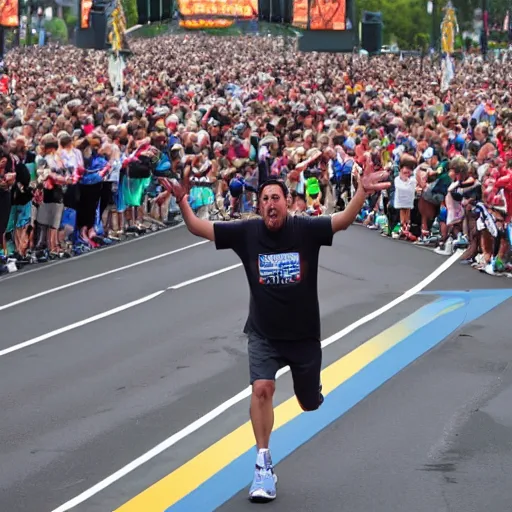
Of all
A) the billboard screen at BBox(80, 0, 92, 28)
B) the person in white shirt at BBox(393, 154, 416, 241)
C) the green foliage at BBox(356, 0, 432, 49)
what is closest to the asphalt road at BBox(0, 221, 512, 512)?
the person in white shirt at BBox(393, 154, 416, 241)

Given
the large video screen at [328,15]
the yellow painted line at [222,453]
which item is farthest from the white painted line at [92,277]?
the large video screen at [328,15]

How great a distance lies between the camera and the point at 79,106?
27.8 metres

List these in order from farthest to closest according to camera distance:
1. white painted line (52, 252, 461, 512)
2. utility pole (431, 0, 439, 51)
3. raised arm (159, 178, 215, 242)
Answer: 1. utility pole (431, 0, 439, 51)
2. white painted line (52, 252, 461, 512)
3. raised arm (159, 178, 215, 242)

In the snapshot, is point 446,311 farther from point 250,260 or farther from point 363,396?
point 250,260

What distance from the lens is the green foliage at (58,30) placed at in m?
164

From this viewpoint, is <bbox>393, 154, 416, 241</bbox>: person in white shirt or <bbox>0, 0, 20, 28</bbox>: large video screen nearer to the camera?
<bbox>393, 154, 416, 241</bbox>: person in white shirt

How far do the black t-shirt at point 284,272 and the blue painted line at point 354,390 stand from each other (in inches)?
37.5

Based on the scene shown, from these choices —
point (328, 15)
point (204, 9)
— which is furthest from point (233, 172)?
point (204, 9)

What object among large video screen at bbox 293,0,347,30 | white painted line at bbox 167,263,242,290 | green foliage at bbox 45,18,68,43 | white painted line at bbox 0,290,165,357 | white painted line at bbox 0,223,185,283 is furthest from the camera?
green foliage at bbox 45,18,68,43

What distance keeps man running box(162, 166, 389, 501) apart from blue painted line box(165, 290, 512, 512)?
0.36m

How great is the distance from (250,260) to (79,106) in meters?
20.5

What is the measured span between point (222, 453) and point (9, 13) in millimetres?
37852

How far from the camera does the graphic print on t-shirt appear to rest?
780 centimetres

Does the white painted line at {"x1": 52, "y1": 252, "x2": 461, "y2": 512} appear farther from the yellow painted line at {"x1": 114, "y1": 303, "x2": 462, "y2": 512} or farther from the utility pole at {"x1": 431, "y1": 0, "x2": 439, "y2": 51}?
the utility pole at {"x1": 431, "y1": 0, "x2": 439, "y2": 51}
